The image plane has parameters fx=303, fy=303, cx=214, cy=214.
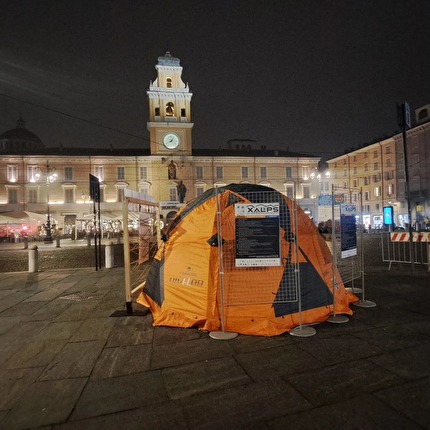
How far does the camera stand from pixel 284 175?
48.2 metres

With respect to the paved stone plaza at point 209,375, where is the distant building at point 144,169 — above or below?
above

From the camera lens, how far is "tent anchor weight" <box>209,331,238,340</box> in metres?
4.73

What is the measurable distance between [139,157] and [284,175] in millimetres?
22526

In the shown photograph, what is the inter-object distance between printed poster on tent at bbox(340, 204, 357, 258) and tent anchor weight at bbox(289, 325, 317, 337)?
1688 millimetres

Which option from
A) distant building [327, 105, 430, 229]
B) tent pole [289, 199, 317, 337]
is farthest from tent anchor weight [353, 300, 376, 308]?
distant building [327, 105, 430, 229]

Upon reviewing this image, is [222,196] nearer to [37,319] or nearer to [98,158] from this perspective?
[37,319]

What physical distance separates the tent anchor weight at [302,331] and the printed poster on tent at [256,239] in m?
1.10

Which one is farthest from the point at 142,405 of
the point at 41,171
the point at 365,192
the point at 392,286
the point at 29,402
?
the point at 365,192

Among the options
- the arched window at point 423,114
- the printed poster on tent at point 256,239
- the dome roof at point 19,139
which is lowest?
the printed poster on tent at point 256,239

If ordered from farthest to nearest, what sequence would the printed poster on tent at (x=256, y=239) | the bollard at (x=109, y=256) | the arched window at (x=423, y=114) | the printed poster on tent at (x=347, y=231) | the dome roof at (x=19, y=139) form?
the dome roof at (x=19, y=139), the arched window at (x=423, y=114), the bollard at (x=109, y=256), the printed poster on tent at (x=347, y=231), the printed poster on tent at (x=256, y=239)

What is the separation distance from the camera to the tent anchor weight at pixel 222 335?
15.5 feet

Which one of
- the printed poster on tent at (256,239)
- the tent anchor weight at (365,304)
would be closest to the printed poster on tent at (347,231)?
the tent anchor weight at (365,304)

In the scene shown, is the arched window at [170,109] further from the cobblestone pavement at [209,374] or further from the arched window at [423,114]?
the cobblestone pavement at [209,374]

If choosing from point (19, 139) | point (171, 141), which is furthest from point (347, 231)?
point (19, 139)
